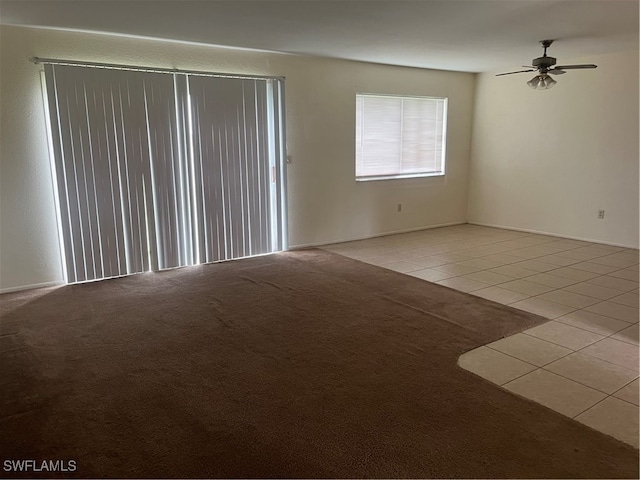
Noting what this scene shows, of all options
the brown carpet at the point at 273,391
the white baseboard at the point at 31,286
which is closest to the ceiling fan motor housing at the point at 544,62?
the brown carpet at the point at 273,391

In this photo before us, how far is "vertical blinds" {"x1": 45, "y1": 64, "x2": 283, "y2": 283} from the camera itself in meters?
4.45

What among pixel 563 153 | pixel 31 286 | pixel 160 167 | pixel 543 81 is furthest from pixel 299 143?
pixel 563 153

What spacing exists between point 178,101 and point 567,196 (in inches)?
210

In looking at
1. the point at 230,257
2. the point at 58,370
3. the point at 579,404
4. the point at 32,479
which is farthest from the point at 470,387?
the point at 230,257

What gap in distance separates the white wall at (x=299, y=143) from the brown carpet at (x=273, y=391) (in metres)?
0.79

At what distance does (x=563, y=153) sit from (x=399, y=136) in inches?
90.3

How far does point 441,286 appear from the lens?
4.52 metres

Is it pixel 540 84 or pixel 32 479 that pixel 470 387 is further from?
pixel 540 84

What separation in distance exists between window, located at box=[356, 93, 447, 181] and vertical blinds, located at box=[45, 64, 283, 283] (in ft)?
4.76

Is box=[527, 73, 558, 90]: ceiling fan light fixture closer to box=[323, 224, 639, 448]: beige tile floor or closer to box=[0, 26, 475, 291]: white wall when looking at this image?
box=[323, 224, 639, 448]: beige tile floor

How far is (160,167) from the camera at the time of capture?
4934mm

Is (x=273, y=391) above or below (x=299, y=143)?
below

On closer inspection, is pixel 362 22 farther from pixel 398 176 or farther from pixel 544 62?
pixel 398 176

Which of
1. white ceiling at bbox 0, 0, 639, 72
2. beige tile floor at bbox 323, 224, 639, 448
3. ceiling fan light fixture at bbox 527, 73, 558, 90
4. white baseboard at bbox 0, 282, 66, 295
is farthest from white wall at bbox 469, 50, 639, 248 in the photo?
white baseboard at bbox 0, 282, 66, 295
